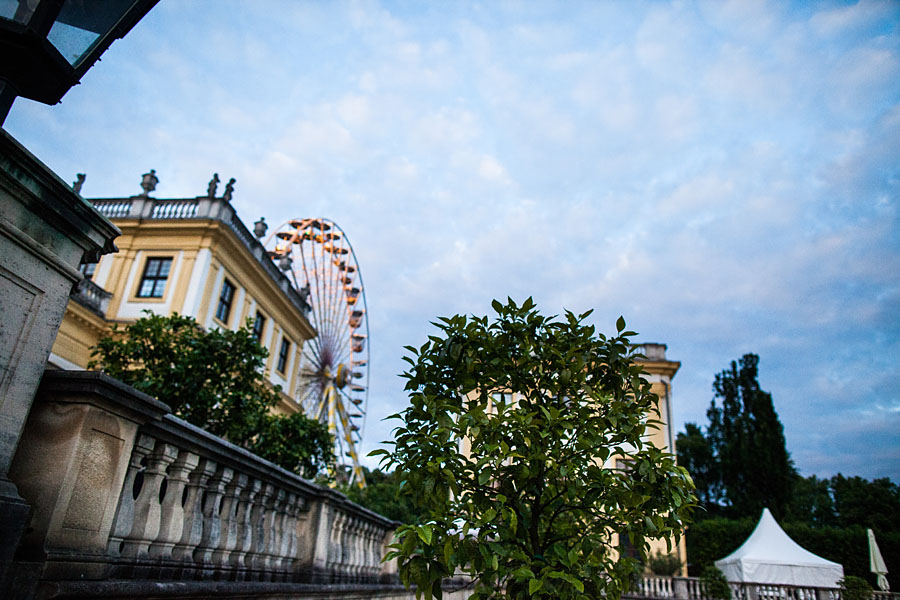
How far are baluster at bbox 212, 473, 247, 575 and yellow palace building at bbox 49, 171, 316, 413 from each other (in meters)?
16.9

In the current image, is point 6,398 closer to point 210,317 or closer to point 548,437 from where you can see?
point 548,437

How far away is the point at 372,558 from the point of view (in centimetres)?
660

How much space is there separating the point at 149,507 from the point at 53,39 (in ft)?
7.15

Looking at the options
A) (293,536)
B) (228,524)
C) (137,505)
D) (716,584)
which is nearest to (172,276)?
(293,536)

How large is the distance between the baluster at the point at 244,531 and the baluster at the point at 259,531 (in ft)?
0.20

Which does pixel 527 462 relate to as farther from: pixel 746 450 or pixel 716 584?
pixel 746 450

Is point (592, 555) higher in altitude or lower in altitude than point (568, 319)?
lower

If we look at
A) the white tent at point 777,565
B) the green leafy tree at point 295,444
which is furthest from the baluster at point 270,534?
the white tent at point 777,565

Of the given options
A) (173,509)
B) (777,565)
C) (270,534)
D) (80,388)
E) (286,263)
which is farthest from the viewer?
(286,263)

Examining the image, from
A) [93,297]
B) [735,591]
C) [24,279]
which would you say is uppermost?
[93,297]

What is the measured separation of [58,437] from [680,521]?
119 inches

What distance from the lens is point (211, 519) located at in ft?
10.9

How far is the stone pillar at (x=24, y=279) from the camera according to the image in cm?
208

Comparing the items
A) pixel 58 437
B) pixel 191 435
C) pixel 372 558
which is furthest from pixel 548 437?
pixel 372 558
